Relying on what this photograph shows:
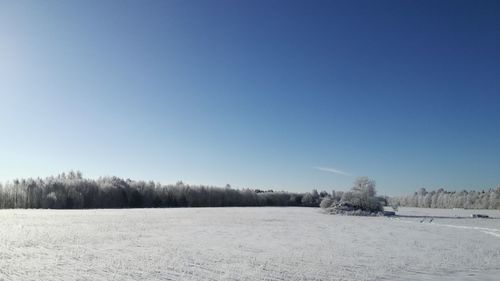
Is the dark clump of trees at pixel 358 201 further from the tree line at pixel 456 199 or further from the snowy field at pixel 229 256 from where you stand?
the tree line at pixel 456 199

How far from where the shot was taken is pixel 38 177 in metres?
41.2

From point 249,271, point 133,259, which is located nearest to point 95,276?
point 133,259

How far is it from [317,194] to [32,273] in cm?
6115

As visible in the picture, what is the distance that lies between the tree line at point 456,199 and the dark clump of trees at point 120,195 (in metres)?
17.7

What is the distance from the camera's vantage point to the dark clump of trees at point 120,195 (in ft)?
117

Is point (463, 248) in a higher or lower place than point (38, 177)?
lower

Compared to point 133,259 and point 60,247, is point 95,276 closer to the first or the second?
point 133,259

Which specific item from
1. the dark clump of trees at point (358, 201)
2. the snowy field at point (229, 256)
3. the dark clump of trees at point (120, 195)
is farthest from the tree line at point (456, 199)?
the snowy field at point (229, 256)

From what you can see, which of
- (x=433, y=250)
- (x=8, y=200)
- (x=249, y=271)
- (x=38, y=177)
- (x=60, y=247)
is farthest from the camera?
(x=38, y=177)

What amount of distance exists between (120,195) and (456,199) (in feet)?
154

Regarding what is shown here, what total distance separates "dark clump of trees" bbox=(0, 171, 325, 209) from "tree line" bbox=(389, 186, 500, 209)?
58.2ft

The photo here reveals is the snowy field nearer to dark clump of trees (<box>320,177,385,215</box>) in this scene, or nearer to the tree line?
dark clump of trees (<box>320,177,385,215</box>)

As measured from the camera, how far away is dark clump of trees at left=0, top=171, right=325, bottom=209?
→ 35.6 meters

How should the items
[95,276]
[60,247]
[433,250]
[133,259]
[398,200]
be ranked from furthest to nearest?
1. [398,200]
2. [433,250]
3. [60,247]
4. [133,259]
5. [95,276]
